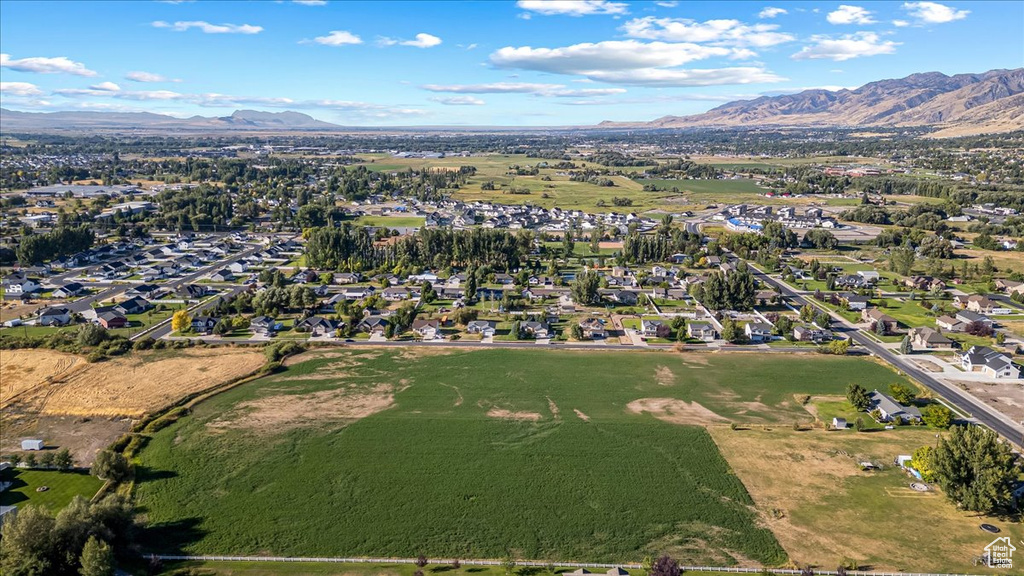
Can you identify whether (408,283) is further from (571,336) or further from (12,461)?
(12,461)

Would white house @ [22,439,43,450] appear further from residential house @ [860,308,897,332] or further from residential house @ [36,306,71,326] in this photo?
residential house @ [860,308,897,332]

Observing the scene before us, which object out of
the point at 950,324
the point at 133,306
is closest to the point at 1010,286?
the point at 950,324

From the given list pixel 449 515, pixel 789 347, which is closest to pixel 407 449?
pixel 449 515

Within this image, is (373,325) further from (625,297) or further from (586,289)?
(625,297)

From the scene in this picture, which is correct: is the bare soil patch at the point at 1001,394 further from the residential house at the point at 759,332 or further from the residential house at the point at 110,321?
the residential house at the point at 110,321

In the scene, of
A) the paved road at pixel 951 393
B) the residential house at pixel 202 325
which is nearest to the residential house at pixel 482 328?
the residential house at pixel 202 325

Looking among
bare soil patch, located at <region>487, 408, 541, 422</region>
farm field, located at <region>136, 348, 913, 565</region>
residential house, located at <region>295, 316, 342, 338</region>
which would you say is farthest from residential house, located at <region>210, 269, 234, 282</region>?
bare soil patch, located at <region>487, 408, 541, 422</region>

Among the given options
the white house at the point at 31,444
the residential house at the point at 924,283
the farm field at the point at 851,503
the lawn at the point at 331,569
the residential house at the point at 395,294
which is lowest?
the lawn at the point at 331,569
